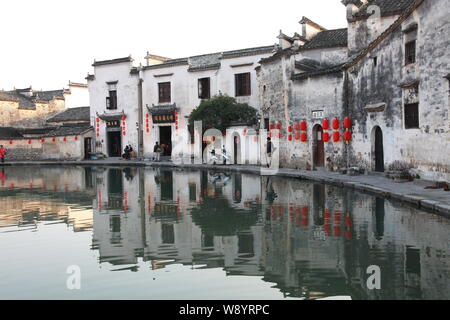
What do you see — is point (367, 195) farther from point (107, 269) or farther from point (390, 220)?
point (107, 269)

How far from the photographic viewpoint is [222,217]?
975 cm

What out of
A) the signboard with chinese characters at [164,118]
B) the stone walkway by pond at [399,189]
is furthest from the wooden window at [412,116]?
the signboard with chinese characters at [164,118]

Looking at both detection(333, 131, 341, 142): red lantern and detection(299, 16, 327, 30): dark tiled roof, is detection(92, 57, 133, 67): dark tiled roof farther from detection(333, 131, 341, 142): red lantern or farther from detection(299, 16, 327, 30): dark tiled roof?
detection(333, 131, 341, 142): red lantern

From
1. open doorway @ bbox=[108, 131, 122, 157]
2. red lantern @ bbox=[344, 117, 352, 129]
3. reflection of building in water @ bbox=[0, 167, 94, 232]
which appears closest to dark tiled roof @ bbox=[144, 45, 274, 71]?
open doorway @ bbox=[108, 131, 122, 157]

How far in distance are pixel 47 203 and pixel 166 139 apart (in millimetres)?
20312

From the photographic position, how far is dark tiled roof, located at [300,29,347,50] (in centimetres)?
2246

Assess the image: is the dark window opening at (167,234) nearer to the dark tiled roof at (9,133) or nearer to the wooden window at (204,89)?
the wooden window at (204,89)

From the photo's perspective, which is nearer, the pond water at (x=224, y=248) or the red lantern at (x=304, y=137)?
the pond water at (x=224, y=248)

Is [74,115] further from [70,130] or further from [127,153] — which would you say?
[127,153]

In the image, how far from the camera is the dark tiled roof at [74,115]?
127 feet

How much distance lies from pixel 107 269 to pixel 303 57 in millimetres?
18893

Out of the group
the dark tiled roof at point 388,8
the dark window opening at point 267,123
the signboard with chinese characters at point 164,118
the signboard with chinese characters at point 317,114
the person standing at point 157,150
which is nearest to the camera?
the dark tiled roof at point 388,8

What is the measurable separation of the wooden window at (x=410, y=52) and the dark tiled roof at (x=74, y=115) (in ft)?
96.0

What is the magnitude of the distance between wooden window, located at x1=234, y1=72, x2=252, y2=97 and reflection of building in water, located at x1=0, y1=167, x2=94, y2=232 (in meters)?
13.3
